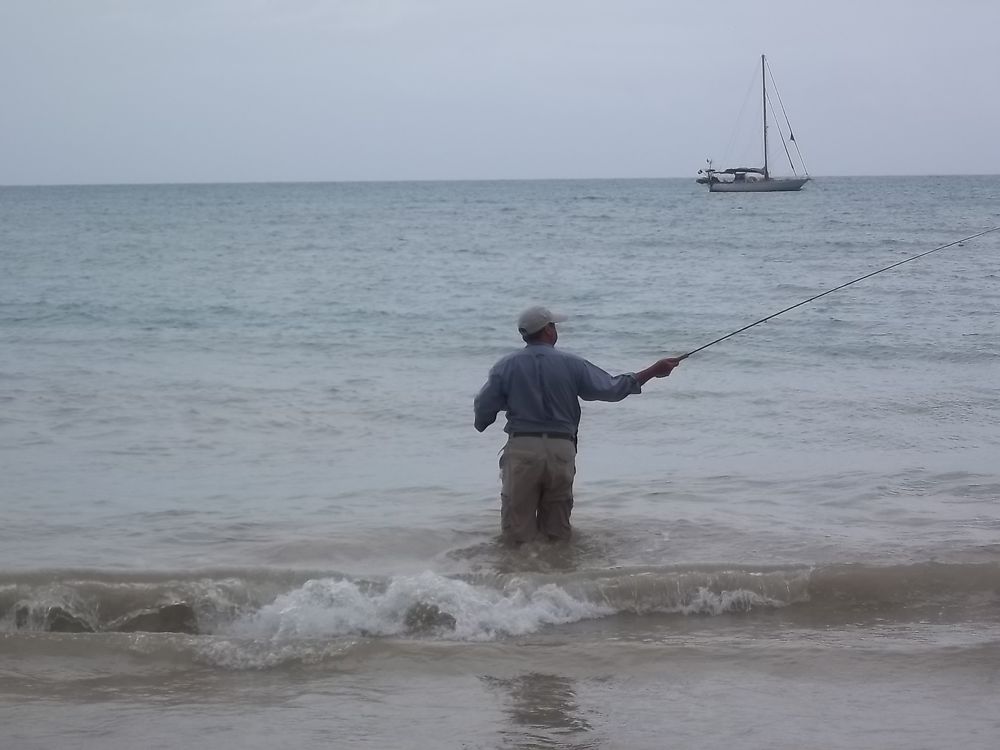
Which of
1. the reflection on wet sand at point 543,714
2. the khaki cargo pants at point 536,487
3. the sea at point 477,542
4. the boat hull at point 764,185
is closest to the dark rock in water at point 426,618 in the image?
the sea at point 477,542

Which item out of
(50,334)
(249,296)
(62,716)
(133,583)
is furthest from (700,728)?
(249,296)

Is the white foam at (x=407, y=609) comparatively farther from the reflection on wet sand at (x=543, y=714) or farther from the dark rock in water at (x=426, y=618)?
the reflection on wet sand at (x=543, y=714)

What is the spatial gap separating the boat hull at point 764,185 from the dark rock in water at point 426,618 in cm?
6419

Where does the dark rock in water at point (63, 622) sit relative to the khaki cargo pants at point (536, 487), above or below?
below

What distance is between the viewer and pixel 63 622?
18.4 ft

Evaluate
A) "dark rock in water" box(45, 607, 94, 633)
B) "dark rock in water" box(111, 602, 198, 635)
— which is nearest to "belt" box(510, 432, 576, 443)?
"dark rock in water" box(111, 602, 198, 635)

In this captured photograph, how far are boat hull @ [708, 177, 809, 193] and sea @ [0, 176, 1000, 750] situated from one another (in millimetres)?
51648

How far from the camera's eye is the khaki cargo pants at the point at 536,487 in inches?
237

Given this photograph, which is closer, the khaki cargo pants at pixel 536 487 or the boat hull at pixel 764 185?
the khaki cargo pants at pixel 536 487

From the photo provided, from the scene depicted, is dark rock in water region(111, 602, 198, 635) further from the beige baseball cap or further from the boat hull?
the boat hull

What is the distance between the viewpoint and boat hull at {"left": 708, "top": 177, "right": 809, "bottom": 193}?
67.4 m

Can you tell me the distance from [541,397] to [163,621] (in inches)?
80.5

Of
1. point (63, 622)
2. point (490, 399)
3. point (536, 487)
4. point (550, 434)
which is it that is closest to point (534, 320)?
point (490, 399)

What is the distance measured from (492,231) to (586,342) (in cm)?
2608
